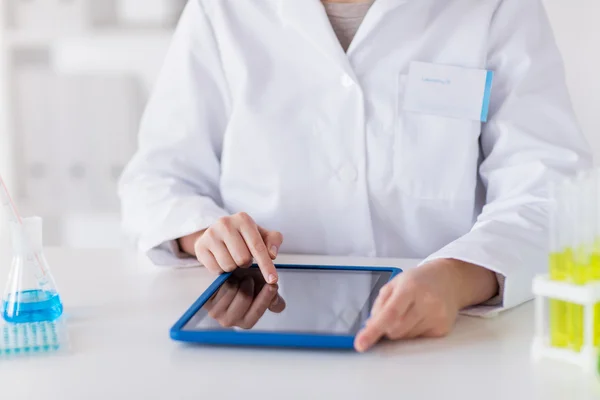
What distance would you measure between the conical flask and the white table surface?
0.04m

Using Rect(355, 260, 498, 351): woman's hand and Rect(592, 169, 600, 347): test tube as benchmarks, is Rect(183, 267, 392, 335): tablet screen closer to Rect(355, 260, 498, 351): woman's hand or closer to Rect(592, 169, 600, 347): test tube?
Rect(355, 260, 498, 351): woman's hand

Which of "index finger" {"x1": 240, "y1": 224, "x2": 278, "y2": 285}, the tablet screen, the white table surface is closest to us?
the white table surface

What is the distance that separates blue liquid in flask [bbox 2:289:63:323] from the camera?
2.84ft

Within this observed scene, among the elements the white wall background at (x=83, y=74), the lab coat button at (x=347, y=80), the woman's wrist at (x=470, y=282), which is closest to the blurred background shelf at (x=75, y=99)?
the white wall background at (x=83, y=74)

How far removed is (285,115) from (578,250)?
0.66 metres

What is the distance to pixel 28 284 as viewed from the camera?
2.89 ft

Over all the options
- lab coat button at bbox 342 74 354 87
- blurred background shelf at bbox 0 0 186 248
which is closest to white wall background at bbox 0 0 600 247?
blurred background shelf at bbox 0 0 186 248

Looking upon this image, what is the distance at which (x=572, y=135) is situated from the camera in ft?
4.00

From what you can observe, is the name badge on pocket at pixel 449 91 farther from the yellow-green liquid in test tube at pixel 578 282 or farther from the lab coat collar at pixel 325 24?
the yellow-green liquid in test tube at pixel 578 282

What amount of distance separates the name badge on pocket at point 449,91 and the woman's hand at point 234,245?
0.36 metres

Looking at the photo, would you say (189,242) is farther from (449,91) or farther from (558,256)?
(558,256)

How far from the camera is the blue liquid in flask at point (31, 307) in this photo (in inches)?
34.1

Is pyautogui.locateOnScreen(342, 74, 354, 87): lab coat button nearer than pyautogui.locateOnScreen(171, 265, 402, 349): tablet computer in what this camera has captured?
No

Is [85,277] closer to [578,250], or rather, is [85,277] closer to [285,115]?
[285,115]
